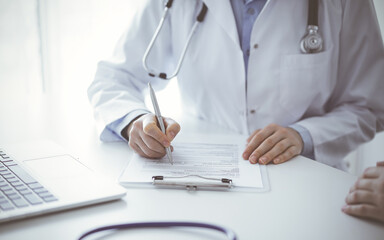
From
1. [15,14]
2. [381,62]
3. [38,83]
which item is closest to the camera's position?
[381,62]

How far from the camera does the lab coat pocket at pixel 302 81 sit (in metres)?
1.05

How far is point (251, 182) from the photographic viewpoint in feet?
2.19

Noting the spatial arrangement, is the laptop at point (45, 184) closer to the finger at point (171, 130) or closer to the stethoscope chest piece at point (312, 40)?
the finger at point (171, 130)

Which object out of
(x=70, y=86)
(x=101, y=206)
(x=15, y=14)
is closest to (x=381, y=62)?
(x=101, y=206)

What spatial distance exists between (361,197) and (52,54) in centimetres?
154

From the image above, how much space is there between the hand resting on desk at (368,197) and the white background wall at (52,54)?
3.36 feet

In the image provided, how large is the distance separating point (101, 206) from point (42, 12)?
4.43 ft

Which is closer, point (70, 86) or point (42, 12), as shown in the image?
point (42, 12)

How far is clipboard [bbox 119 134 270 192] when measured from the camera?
0.64 metres

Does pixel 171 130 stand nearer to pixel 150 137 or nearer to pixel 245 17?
pixel 150 137

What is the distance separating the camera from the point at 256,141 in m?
0.81

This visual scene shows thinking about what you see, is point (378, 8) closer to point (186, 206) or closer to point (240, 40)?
point (240, 40)

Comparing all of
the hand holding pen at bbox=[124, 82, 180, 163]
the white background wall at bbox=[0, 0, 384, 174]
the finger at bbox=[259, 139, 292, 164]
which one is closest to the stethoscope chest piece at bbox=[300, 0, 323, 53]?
the finger at bbox=[259, 139, 292, 164]

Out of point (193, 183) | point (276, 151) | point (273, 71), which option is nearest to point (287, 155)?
point (276, 151)
